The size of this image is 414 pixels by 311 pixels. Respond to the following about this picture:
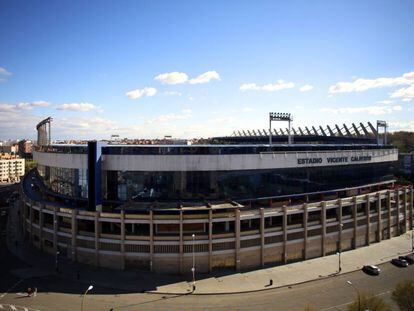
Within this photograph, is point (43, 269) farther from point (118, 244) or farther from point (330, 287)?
point (330, 287)

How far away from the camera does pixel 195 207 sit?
48.2m

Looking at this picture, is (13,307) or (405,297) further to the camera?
(13,307)

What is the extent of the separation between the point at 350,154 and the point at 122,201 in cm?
4287

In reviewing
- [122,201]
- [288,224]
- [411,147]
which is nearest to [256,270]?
[288,224]

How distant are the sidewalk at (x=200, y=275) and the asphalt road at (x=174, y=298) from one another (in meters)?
1.27

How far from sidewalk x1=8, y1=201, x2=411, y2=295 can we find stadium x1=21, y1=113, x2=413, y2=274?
1482 mm

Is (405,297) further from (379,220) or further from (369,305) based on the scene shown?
(379,220)

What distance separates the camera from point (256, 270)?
4778 centimetres

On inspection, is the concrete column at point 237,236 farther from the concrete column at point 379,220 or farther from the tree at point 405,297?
the concrete column at point 379,220

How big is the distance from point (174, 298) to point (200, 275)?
6888 mm

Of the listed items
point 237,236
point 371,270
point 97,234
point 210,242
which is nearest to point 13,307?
point 97,234

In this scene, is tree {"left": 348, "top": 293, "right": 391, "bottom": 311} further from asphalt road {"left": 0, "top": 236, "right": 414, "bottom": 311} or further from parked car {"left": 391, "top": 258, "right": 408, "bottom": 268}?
parked car {"left": 391, "top": 258, "right": 408, "bottom": 268}

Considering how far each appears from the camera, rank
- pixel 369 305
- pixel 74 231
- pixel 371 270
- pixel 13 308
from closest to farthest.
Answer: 1. pixel 369 305
2. pixel 13 308
3. pixel 371 270
4. pixel 74 231

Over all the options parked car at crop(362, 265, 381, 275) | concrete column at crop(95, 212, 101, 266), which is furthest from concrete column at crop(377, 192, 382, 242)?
concrete column at crop(95, 212, 101, 266)
